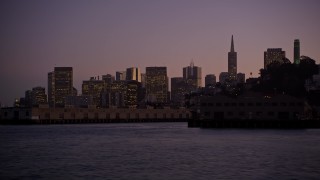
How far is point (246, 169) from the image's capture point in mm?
51156

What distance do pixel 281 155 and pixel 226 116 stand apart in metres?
83.2

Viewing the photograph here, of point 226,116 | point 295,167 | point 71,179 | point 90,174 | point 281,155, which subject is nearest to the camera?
point 71,179

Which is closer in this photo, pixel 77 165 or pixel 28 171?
pixel 28 171

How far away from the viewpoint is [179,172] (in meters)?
49.4

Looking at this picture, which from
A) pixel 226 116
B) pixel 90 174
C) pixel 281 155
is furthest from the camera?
pixel 226 116

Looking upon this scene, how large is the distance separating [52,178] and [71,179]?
6.61 ft

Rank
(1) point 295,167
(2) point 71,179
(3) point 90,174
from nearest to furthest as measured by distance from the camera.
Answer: (2) point 71,179, (3) point 90,174, (1) point 295,167

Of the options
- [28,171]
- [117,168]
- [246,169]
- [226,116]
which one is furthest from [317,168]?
[226,116]

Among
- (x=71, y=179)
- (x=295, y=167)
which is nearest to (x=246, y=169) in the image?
(x=295, y=167)

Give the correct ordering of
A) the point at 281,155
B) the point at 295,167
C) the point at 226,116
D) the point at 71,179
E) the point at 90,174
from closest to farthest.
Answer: the point at 71,179
the point at 90,174
the point at 295,167
the point at 281,155
the point at 226,116

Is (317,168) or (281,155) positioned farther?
(281,155)

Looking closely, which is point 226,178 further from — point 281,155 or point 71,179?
point 281,155

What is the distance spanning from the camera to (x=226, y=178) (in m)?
45.9

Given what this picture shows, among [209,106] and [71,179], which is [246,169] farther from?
[209,106]
